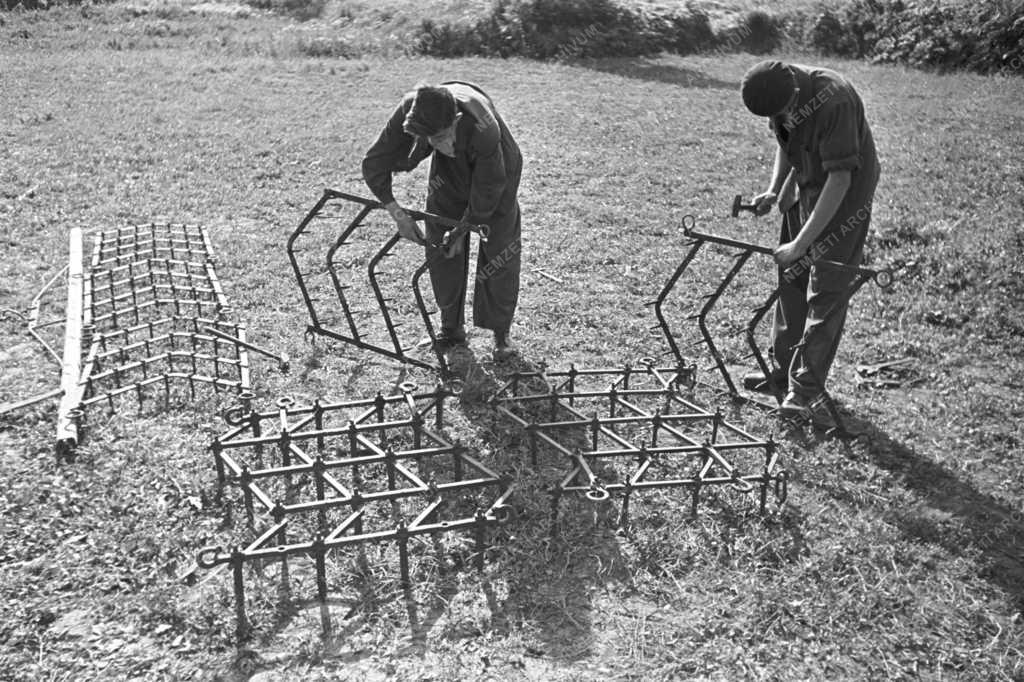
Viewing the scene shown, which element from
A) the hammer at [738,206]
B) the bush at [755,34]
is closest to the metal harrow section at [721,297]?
the hammer at [738,206]

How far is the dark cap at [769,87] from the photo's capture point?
4090 millimetres

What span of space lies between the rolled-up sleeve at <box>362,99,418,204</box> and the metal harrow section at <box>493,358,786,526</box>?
1364mm

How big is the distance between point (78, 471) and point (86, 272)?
108 inches

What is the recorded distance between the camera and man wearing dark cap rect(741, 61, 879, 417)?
423 cm

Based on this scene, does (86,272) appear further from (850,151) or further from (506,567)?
(850,151)

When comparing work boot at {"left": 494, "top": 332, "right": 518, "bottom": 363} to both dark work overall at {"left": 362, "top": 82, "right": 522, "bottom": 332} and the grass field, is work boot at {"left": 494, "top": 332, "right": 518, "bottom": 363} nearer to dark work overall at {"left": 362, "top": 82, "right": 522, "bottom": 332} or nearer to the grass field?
dark work overall at {"left": 362, "top": 82, "right": 522, "bottom": 332}

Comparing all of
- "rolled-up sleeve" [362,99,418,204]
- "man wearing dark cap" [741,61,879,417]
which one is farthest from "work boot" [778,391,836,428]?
"rolled-up sleeve" [362,99,418,204]

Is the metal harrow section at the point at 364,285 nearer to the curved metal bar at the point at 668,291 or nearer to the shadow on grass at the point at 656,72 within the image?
the curved metal bar at the point at 668,291

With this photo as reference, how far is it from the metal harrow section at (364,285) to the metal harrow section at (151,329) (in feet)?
2.17

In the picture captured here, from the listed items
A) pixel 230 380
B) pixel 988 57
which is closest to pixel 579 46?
pixel 988 57

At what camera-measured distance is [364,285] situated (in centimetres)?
695

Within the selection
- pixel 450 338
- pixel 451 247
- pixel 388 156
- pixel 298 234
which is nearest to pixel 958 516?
pixel 451 247

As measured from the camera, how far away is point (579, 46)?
18.4m

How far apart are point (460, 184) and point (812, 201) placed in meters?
1.97
